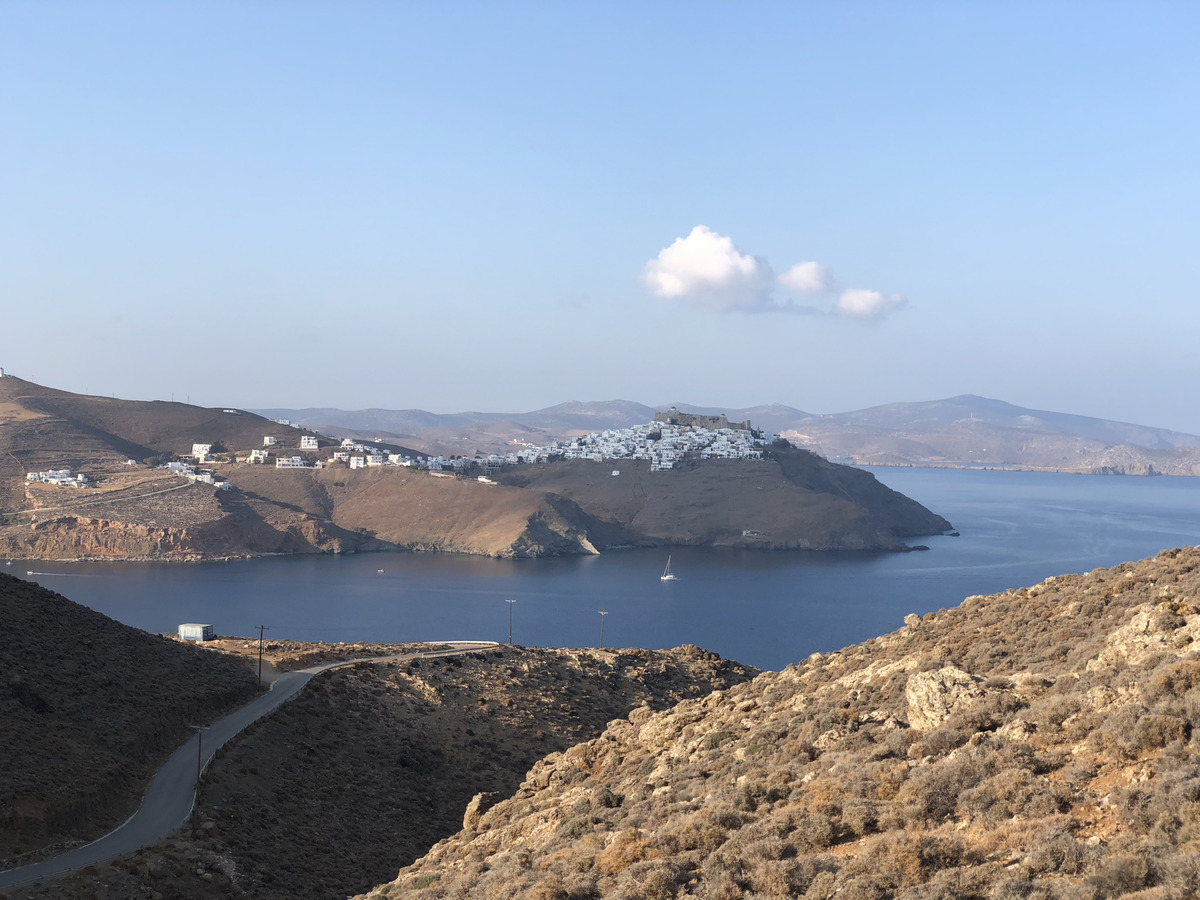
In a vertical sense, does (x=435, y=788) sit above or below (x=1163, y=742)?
below

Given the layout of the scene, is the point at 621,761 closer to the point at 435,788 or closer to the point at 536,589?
the point at 435,788

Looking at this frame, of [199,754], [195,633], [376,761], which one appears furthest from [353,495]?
[199,754]

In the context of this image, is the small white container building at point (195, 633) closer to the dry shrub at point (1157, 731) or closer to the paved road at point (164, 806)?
the paved road at point (164, 806)

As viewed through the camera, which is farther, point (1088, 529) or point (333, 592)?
point (1088, 529)

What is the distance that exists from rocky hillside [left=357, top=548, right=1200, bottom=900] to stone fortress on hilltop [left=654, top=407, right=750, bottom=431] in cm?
13495

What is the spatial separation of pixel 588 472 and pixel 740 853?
114929 mm

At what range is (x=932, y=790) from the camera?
8266 mm

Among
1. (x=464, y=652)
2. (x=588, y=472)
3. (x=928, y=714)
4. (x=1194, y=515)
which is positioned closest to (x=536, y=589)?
(x=464, y=652)

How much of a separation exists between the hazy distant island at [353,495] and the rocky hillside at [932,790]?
79033mm

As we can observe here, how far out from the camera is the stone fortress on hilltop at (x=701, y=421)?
152m

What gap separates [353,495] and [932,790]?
102 m

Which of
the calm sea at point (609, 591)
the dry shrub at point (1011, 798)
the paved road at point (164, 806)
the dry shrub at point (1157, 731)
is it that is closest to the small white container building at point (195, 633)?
the paved road at point (164, 806)

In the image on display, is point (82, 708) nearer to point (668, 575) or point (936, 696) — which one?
point (936, 696)

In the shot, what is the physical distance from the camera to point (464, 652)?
107 ft
